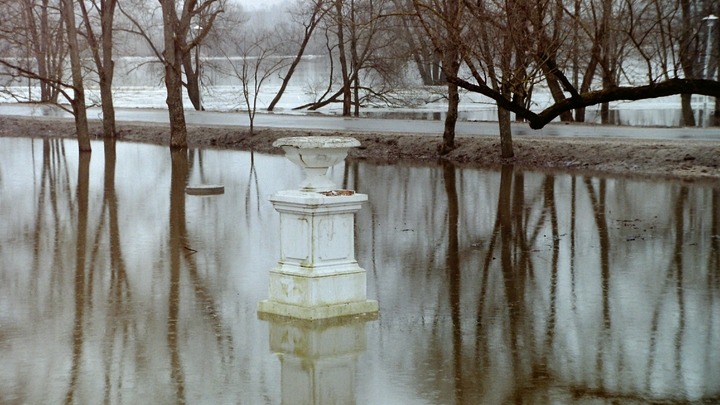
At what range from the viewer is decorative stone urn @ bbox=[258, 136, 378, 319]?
7.93 meters

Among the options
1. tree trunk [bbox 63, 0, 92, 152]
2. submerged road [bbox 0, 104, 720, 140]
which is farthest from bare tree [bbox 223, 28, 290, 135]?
tree trunk [bbox 63, 0, 92, 152]

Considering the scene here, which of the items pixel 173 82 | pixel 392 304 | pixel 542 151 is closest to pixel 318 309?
pixel 392 304

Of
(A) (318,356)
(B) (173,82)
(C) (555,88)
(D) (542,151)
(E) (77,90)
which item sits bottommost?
(A) (318,356)

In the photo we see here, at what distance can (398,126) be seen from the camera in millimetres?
33062

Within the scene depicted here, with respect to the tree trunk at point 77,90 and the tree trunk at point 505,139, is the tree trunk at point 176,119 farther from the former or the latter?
the tree trunk at point 505,139

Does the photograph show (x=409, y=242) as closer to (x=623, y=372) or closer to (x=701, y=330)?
(x=701, y=330)

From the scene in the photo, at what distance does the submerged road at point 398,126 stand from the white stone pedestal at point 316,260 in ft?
60.6

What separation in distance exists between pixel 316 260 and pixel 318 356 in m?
1.16

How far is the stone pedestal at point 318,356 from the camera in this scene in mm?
6215

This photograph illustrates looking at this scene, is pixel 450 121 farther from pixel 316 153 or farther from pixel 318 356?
pixel 318 356

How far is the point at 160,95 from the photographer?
226 feet

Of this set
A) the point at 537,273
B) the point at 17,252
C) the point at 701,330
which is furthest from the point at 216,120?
the point at 701,330

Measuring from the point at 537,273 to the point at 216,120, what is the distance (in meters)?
29.8

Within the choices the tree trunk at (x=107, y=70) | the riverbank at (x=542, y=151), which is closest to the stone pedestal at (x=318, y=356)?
the riverbank at (x=542, y=151)
